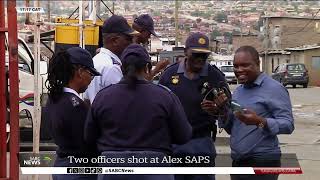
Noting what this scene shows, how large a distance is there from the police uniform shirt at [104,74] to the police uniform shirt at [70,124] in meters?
0.69

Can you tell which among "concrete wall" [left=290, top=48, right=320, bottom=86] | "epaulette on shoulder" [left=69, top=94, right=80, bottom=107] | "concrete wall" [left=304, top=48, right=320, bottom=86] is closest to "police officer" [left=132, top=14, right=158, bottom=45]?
"epaulette on shoulder" [left=69, top=94, right=80, bottom=107]

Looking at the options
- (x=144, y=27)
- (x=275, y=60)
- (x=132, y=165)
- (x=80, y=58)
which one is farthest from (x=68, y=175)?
(x=275, y=60)

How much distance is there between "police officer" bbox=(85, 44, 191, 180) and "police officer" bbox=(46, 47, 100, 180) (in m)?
0.21

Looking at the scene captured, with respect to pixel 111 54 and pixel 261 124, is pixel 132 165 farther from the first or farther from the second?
pixel 111 54

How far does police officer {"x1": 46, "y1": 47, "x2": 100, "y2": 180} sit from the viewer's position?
3.59 meters

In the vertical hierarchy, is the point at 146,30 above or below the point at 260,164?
above

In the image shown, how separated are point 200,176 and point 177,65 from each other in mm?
904

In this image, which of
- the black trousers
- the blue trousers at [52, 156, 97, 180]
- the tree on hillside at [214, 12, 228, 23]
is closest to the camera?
the blue trousers at [52, 156, 97, 180]

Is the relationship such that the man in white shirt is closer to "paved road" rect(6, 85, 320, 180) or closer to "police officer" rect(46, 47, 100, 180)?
"police officer" rect(46, 47, 100, 180)

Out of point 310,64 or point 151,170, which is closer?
point 151,170

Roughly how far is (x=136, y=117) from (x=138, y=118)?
13 millimetres

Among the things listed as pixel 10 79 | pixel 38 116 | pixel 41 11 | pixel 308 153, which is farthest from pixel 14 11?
pixel 308 153

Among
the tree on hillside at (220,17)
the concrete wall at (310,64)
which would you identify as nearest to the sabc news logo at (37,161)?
the tree on hillside at (220,17)

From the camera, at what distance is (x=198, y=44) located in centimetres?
444
